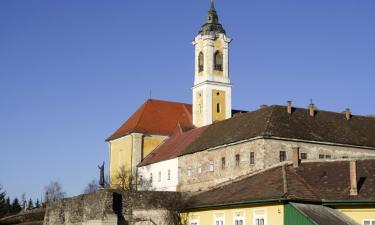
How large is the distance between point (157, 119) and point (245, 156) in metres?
23.6

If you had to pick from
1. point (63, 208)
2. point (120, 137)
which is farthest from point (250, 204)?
point (120, 137)

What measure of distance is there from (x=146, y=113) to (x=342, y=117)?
2308 centimetres

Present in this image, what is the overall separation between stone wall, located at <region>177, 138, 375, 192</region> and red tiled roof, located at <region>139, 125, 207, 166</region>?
3.51 metres

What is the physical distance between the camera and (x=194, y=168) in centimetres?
5438

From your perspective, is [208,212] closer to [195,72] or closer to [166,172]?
[166,172]

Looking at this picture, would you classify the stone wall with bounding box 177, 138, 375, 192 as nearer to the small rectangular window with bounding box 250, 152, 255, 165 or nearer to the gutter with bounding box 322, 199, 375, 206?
the small rectangular window with bounding box 250, 152, 255, 165

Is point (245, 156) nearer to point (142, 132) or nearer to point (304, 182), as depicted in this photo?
point (304, 182)

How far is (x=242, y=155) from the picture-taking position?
160 feet

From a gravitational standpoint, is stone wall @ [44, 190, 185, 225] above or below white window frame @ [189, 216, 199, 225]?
above

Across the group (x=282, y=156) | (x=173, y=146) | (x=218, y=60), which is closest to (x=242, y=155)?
(x=282, y=156)

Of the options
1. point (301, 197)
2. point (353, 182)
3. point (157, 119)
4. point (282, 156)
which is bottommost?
point (301, 197)

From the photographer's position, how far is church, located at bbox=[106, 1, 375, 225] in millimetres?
30297

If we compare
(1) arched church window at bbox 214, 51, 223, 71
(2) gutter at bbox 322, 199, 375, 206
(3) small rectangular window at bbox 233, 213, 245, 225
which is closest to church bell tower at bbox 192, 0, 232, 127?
(1) arched church window at bbox 214, 51, 223, 71

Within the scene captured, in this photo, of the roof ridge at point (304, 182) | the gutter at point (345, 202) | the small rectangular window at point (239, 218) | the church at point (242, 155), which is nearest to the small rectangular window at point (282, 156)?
the church at point (242, 155)
